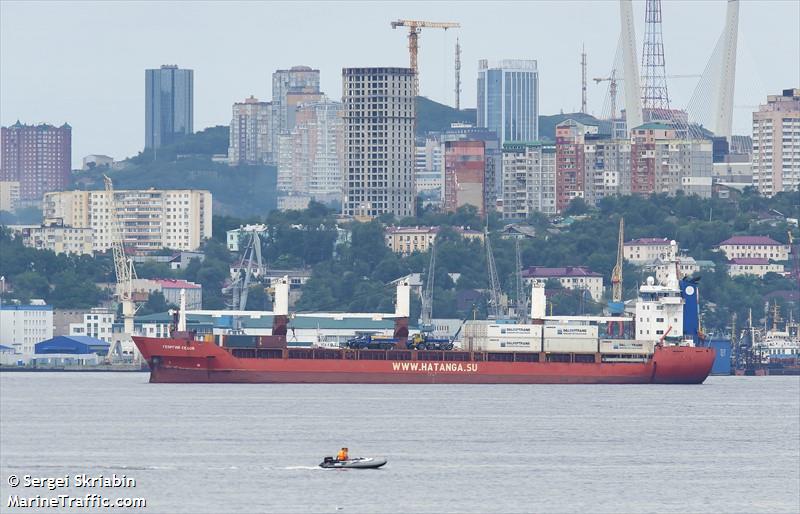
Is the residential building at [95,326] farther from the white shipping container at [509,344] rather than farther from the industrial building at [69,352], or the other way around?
the white shipping container at [509,344]

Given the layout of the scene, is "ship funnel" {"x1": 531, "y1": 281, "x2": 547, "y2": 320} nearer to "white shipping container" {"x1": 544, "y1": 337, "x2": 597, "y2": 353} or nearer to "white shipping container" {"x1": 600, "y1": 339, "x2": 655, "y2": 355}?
"white shipping container" {"x1": 544, "y1": 337, "x2": 597, "y2": 353}

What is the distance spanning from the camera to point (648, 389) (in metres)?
125

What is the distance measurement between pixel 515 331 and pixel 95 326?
2699 inches

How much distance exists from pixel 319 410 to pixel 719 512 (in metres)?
36.0

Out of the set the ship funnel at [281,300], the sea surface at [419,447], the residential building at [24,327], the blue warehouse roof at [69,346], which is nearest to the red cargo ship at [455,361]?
the sea surface at [419,447]

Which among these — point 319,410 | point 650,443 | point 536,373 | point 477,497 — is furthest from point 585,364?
point 477,497

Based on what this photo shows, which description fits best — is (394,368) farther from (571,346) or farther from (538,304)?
(538,304)

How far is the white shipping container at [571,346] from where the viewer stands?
130 meters

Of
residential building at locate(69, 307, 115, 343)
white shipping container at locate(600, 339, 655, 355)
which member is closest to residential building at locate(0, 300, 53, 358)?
residential building at locate(69, 307, 115, 343)

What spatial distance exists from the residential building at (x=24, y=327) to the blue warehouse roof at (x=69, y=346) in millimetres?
5865

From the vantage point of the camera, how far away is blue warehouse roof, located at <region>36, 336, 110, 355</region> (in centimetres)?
17725

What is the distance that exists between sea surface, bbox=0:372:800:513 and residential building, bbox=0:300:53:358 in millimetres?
62989

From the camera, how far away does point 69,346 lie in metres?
178

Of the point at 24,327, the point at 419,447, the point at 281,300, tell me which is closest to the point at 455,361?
the point at 281,300
